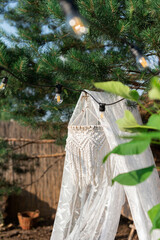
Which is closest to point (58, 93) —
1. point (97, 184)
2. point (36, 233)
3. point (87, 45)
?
point (87, 45)

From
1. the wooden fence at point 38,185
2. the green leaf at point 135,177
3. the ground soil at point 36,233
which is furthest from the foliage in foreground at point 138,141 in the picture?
the wooden fence at point 38,185

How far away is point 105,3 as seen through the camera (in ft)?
5.06

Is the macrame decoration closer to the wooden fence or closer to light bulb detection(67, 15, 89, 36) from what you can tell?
light bulb detection(67, 15, 89, 36)

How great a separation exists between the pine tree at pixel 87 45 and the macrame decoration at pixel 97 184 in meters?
0.19

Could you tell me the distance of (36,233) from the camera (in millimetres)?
3416

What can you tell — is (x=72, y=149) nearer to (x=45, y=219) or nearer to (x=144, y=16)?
(x=144, y=16)

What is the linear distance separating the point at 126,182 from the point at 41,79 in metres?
1.65

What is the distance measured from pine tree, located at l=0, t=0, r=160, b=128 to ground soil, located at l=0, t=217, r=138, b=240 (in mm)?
1655

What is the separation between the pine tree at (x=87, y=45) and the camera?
142 cm

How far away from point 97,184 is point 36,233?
2.08 m

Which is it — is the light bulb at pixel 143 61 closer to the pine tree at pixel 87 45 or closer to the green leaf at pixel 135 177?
the pine tree at pixel 87 45

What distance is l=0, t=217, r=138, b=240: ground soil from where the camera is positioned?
3212 millimetres

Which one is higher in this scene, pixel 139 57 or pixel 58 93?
pixel 139 57

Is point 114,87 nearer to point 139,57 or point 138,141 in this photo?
point 138,141
